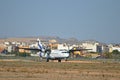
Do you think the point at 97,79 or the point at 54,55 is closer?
the point at 97,79

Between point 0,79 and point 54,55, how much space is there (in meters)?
62.5

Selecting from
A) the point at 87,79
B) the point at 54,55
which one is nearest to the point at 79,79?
the point at 87,79

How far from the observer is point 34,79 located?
29.4 metres

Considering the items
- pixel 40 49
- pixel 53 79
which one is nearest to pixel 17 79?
pixel 53 79

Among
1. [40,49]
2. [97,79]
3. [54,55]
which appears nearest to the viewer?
[97,79]

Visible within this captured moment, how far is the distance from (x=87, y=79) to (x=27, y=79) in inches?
170

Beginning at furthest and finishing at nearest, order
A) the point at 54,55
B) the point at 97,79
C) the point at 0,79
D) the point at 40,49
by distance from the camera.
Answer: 1. the point at 40,49
2. the point at 54,55
3. the point at 97,79
4. the point at 0,79

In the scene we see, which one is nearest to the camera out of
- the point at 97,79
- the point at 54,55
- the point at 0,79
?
the point at 0,79

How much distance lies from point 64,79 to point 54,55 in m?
61.7

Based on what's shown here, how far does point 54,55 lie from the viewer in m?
90.9

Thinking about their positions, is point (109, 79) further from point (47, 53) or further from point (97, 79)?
point (47, 53)

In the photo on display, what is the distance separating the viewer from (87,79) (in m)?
30.2

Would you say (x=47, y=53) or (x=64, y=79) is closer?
(x=64, y=79)

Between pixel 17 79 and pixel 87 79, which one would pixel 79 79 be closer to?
pixel 87 79
